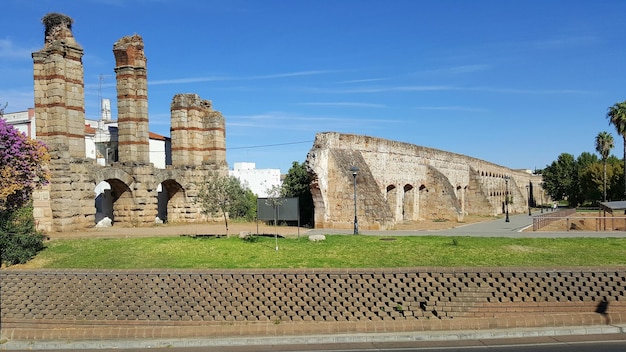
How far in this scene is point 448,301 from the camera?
9984 mm

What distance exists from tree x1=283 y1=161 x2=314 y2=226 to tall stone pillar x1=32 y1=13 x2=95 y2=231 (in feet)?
34.3

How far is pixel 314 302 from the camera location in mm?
10094

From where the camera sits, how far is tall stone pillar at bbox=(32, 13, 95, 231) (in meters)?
22.4

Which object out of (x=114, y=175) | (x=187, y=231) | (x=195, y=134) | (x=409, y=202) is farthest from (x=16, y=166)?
(x=409, y=202)

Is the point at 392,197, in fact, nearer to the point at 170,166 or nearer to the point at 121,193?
the point at 170,166

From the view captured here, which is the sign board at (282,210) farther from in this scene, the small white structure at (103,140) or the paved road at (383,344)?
the small white structure at (103,140)

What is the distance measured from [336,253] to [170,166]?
19075 millimetres

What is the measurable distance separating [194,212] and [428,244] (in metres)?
19.0

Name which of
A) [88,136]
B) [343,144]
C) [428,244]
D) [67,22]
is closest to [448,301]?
[428,244]

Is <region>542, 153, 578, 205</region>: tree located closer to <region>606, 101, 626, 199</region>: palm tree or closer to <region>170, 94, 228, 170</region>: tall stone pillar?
<region>606, 101, 626, 199</region>: palm tree

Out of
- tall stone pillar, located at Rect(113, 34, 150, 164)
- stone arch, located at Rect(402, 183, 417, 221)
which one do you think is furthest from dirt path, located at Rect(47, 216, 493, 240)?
stone arch, located at Rect(402, 183, 417, 221)

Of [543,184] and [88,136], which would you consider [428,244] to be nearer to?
[88,136]

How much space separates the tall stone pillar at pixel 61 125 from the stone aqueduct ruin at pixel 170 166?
4cm

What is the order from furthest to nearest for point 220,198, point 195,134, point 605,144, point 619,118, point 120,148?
point 605,144, point 619,118, point 195,134, point 120,148, point 220,198
